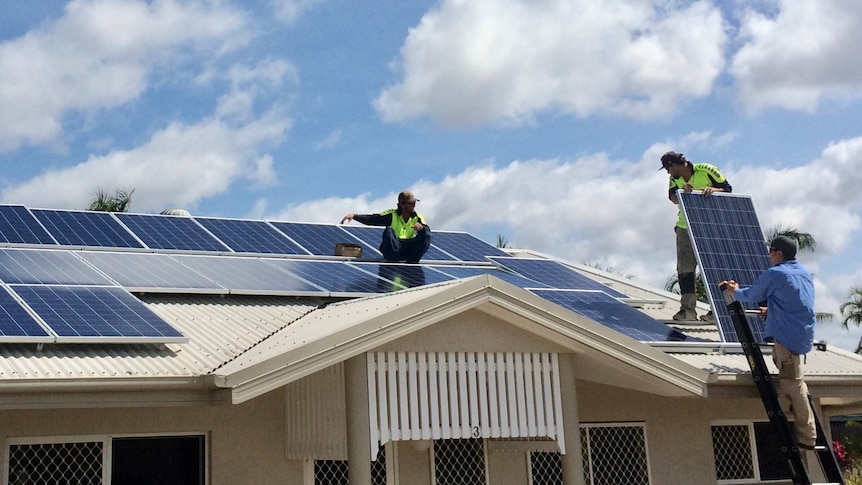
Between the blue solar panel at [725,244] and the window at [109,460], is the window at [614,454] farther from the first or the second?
the window at [109,460]

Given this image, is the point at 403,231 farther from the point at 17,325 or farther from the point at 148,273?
the point at 17,325

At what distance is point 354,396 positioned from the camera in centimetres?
961

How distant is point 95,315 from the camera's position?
9930 mm

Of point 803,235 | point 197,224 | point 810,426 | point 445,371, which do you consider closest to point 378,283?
point 445,371

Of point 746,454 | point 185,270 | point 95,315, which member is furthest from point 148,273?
point 746,454

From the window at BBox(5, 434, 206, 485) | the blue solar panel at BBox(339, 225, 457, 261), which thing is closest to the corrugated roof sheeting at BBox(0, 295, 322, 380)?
the window at BBox(5, 434, 206, 485)

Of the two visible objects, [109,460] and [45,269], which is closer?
[109,460]

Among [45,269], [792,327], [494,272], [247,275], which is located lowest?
[792,327]

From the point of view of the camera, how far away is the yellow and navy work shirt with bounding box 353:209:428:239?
1518 cm

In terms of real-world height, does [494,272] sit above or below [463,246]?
below

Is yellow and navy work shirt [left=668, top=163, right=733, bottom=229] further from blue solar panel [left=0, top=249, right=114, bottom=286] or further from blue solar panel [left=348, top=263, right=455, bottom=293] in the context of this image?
blue solar panel [left=0, top=249, right=114, bottom=286]

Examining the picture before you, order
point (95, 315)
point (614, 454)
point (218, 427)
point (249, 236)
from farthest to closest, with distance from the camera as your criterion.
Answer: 1. point (249, 236)
2. point (614, 454)
3. point (218, 427)
4. point (95, 315)

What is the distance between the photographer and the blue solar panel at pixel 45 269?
10813mm

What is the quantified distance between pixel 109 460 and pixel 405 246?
6160 millimetres
